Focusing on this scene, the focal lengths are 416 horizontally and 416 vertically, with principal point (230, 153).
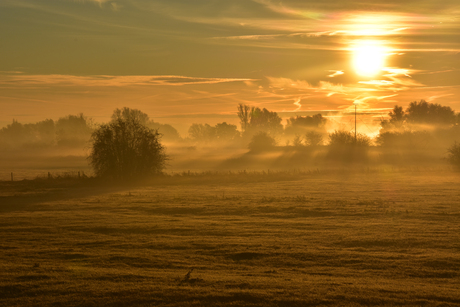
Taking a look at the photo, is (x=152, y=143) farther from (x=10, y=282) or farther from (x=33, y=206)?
(x=10, y=282)

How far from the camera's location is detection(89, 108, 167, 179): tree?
192ft

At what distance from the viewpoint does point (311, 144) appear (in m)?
123

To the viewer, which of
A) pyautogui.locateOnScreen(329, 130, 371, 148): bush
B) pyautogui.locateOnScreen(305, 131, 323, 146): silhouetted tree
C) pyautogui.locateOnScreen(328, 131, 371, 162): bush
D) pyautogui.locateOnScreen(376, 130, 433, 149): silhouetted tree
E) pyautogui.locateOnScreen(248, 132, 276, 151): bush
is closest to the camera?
pyautogui.locateOnScreen(328, 131, 371, 162): bush

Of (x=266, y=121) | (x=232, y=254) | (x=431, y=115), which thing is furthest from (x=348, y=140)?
(x=232, y=254)

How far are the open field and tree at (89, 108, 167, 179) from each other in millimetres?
25443

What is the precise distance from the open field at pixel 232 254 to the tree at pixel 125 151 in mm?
25443

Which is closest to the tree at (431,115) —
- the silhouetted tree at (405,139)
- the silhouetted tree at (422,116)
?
the silhouetted tree at (422,116)

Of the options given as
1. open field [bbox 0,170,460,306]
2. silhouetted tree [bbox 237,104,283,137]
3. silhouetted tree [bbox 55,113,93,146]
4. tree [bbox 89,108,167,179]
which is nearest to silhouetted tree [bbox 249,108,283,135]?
silhouetted tree [bbox 237,104,283,137]

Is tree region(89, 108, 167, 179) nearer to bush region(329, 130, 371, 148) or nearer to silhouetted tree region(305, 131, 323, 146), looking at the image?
bush region(329, 130, 371, 148)

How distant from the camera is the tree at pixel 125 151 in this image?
192 ft

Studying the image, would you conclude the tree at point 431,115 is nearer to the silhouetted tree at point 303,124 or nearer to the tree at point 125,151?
the silhouetted tree at point 303,124

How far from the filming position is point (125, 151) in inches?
2362

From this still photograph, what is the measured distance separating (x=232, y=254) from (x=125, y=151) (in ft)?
152

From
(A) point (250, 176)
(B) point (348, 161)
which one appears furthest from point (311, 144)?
(A) point (250, 176)
